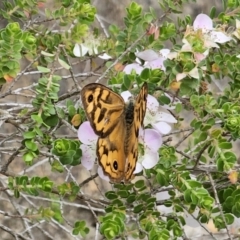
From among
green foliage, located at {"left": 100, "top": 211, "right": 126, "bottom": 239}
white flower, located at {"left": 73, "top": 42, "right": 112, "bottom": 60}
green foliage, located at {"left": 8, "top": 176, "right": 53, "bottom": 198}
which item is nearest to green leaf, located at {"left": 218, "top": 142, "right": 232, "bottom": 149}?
green foliage, located at {"left": 100, "top": 211, "right": 126, "bottom": 239}

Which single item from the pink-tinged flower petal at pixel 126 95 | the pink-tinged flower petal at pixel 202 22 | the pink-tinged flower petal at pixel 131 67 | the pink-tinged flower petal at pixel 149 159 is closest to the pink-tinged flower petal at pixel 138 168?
the pink-tinged flower petal at pixel 149 159

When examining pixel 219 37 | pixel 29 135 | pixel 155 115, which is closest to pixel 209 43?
pixel 219 37

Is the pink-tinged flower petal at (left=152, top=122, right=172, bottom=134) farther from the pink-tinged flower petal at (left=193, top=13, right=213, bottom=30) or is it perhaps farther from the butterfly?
the pink-tinged flower petal at (left=193, top=13, right=213, bottom=30)

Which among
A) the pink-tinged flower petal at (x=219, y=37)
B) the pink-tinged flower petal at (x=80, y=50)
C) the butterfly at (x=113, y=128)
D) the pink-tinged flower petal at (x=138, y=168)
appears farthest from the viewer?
the pink-tinged flower petal at (x=80, y=50)

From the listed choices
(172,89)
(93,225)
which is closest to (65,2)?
(172,89)

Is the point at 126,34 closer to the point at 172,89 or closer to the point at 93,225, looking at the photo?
the point at 172,89

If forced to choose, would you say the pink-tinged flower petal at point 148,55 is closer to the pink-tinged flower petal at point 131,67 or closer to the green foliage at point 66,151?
the pink-tinged flower petal at point 131,67

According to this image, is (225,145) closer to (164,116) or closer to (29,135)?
(164,116)
